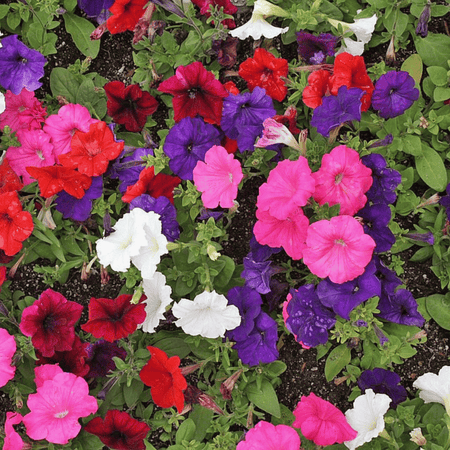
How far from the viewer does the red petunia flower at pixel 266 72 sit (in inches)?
81.1

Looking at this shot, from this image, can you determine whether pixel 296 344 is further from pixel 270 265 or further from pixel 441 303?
pixel 441 303

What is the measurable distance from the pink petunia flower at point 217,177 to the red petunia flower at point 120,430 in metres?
0.78

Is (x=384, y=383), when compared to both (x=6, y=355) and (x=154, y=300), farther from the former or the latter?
(x=6, y=355)

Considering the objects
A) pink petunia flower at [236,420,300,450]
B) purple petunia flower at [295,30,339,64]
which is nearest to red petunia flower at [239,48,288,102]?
purple petunia flower at [295,30,339,64]

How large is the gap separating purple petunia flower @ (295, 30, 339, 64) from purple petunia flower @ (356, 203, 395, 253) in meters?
0.60

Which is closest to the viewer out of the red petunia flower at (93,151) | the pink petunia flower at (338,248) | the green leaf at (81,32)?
the pink petunia flower at (338,248)

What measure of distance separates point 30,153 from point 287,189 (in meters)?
1.04

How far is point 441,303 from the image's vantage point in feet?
6.89

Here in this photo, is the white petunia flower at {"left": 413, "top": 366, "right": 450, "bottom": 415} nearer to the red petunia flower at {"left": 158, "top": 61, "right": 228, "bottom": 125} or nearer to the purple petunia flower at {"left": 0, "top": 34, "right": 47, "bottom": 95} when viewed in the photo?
the red petunia flower at {"left": 158, "top": 61, "right": 228, "bottom": 125}

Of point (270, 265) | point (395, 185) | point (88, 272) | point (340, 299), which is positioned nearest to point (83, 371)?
point (88, 272)

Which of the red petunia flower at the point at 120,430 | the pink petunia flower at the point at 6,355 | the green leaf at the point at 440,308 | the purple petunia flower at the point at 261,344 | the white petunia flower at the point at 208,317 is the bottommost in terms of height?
the red petunia flower at the point at 120,430

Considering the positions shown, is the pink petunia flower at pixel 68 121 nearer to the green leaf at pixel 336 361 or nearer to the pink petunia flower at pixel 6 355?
the pink petunia flower at pixel 6 355

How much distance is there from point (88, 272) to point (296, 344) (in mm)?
840

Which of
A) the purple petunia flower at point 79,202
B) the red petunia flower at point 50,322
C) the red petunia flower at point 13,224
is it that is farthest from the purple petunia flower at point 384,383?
the red petunia flower at point 13,224
